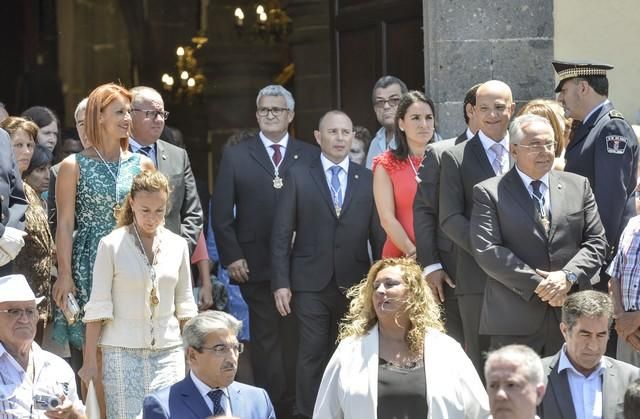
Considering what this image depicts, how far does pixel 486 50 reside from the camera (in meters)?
11.2

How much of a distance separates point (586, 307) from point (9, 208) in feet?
10.4

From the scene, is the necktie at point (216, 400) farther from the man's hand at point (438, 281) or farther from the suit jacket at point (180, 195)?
the suit jacket at point (180, 195)

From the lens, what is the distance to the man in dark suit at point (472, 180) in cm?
913

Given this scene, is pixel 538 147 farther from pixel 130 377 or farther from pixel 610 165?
pixel 130 377

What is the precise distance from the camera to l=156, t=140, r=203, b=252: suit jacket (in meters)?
9.91

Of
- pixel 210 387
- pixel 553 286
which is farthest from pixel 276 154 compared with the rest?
pixel 210 387

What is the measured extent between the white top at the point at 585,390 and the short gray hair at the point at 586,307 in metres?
0.22

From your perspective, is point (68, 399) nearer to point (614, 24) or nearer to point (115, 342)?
point (115, 342)

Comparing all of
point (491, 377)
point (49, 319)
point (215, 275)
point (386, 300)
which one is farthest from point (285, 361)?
point (491, 377)

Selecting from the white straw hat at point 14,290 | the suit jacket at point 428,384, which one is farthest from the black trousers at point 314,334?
the white straw hat at point 14,290

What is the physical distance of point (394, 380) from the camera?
310 inches

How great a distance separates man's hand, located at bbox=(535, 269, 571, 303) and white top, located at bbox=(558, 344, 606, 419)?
2.18 feet

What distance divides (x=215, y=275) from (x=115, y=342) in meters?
3.05

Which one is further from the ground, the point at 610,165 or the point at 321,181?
the point at 610,165
